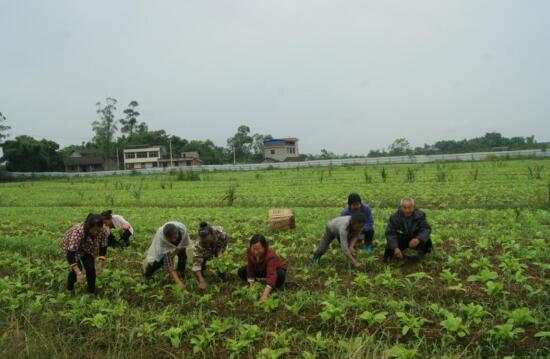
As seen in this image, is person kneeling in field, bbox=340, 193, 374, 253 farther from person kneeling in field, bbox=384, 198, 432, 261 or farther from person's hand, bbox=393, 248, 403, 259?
person's hand, bbox=393, 248, 403, 259

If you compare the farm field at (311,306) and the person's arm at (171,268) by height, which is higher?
the person's arm at (171,268)

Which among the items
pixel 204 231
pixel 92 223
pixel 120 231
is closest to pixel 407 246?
pixel 204 231

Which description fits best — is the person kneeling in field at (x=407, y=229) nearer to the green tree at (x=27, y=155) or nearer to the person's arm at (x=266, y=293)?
the person's arm at (x=266, y=293)

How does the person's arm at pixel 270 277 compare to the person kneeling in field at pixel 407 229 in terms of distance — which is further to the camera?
the person kneeling in field at pixel 407 229

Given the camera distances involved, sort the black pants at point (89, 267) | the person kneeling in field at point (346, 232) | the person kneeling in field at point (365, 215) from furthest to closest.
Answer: the person kneeling in field at point (365, 215), the person kneeling in field at point (346, 232), the black pants at point (89, 267)

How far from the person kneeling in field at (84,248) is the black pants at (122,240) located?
3367 millimetres

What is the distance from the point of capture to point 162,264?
315 inches

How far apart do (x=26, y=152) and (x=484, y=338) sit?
72.7 m

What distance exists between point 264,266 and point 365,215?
8.10 ft

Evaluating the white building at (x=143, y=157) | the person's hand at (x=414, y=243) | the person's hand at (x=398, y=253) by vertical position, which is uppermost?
the white building at (x=143, y=157)

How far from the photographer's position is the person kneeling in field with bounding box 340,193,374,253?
882 centimetres

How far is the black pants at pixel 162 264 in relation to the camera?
7925 millimetres

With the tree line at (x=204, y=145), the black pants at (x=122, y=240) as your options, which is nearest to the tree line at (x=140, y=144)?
the tree line at (x=204, y=145)

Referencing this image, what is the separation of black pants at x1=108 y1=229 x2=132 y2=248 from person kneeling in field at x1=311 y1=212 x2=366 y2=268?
4.79 meters
